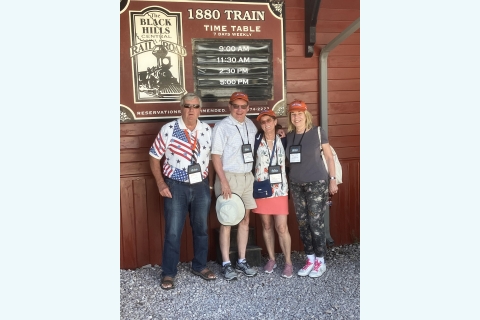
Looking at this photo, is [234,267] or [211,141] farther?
[234,267]

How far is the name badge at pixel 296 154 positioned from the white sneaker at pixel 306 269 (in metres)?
1.02

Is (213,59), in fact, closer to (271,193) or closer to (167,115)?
(167,115)

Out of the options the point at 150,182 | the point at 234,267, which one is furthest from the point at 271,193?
the point at 150,182

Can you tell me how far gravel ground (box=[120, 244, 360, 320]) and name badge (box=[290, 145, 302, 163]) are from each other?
1.12m

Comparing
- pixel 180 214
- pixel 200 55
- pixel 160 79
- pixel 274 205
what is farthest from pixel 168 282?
pixel 200 55

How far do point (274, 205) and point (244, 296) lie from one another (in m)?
0.83

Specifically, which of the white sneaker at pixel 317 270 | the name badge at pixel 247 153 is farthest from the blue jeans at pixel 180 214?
the white sneaker at pixel 317 270

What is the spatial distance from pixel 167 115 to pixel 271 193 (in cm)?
132

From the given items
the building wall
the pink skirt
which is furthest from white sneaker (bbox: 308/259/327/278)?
the building wall

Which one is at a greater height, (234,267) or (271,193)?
(271,193)

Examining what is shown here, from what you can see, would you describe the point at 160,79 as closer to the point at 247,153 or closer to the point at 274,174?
the point at 247,153

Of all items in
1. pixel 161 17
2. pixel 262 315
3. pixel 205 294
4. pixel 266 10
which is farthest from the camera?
pixel 266 10

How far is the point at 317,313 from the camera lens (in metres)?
3.33

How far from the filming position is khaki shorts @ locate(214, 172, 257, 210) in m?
3.83
